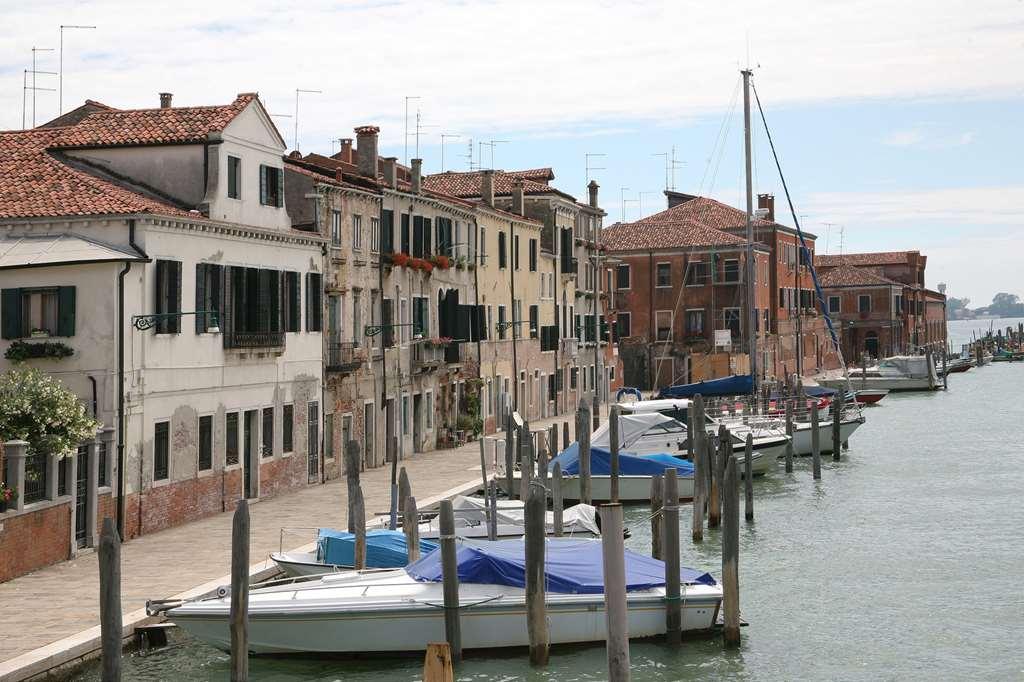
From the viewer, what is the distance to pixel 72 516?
68.7 ft

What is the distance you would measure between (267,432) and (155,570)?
8693 mm

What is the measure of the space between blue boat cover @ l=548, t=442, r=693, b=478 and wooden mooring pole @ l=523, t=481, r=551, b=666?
15.0 metres

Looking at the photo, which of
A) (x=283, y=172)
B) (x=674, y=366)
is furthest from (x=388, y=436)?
(x=674, y=366)

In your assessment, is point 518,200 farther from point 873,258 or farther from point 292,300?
point 873,258

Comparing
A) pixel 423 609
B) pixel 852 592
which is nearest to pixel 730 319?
pixel 852 592

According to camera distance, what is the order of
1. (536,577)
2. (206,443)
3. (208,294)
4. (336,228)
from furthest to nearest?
(336,228), (206,443), (208,294), (536,577)

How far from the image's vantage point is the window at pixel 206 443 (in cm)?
2586

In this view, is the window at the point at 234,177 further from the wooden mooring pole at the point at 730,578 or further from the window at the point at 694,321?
the window at the point at 694,321

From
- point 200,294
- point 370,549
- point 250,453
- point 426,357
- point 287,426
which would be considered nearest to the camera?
point 370,549

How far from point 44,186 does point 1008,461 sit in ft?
99.1

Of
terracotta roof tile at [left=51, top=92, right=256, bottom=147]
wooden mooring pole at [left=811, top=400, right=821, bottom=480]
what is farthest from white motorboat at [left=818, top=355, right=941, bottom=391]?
terracotta roof tile at [left=51, top=92, right=256, bottom=147]

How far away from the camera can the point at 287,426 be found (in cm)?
2991

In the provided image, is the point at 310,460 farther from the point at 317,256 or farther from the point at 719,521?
the point at 719,521

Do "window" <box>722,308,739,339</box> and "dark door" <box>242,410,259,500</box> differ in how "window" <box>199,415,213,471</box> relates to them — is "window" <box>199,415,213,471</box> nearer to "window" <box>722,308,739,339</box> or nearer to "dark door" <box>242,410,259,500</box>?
"dark door" <box>242,410,259,500</box>
